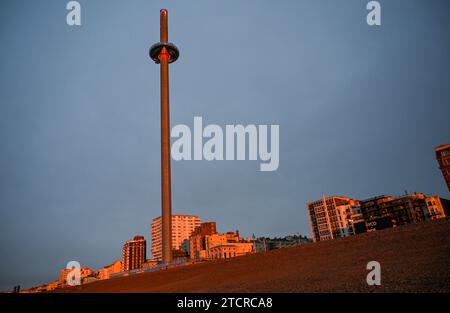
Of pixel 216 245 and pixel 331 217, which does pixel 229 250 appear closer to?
pixel 216 245

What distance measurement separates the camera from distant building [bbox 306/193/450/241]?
106 meters

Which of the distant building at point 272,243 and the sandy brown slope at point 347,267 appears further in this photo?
the distant building at point 272,243

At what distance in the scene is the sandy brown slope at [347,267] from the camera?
1112 centimetres

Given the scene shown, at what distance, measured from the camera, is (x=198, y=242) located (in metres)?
150

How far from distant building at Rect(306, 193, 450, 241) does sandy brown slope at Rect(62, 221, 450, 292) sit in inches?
2977

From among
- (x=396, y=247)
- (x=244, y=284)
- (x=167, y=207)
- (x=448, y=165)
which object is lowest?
(x=244, y=284)

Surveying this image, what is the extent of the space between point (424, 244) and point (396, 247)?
1.37m

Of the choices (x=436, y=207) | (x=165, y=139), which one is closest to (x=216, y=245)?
(x=436, y=207)

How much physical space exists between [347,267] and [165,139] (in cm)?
4967

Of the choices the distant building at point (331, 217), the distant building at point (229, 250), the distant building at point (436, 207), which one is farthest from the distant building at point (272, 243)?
the distant building at point (436, 207)

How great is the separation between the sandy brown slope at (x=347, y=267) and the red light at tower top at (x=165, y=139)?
32535mm

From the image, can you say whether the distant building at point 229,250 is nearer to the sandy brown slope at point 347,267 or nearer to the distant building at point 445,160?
the distant building at point 445,160
